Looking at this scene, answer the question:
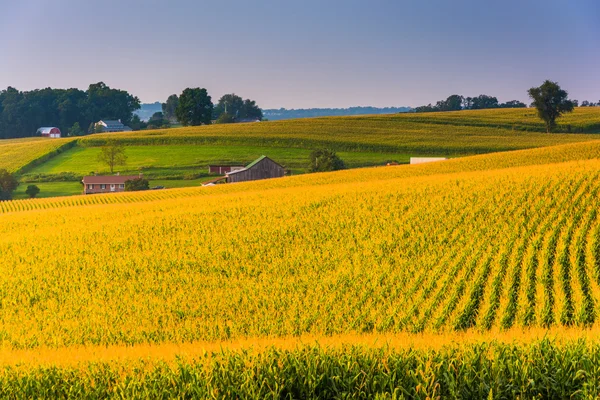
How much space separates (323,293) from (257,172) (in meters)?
54.7

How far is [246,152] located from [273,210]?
67.3m

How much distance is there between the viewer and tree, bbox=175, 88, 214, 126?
13712 cm

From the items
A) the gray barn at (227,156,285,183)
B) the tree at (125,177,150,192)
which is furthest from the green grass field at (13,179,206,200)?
the gray barn at (227,156,285,183)

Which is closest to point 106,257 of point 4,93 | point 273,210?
point 273,210

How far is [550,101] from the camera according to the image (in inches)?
4195

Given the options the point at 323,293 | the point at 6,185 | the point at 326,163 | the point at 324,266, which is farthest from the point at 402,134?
the point at 323,293

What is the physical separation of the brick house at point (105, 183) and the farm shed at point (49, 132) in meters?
76.6

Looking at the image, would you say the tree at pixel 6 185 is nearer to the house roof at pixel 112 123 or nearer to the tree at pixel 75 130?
the tree at pixel 75 130

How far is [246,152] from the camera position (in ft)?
304

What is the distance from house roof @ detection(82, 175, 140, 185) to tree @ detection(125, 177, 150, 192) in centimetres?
259

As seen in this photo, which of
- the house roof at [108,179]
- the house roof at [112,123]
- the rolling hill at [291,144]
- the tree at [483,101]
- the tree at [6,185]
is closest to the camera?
the tree at [6,185]

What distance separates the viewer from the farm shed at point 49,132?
145 metres

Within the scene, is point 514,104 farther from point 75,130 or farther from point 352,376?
point 352,376

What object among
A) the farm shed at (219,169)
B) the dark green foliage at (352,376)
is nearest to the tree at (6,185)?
the farm shed at (219,169)
